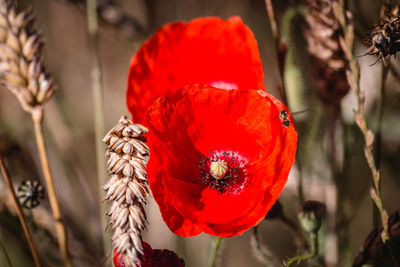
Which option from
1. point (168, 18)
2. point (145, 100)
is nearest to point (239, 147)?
point (145, 100)

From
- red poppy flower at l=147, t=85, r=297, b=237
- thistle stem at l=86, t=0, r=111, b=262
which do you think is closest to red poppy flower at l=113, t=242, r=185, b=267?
red poppy flower at l=147, t=85, r=297, b=237

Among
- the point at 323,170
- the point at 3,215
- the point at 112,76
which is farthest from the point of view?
the point at 112,76

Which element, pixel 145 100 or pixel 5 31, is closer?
pixel 5 31

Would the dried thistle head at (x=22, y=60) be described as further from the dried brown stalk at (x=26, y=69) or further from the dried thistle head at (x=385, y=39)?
the dried thistle head at (x=385, y=39)

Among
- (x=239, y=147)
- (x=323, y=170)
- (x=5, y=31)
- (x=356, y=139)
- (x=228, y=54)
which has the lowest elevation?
(x=323, y=170)

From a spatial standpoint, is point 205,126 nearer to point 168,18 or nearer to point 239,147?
point 239,147

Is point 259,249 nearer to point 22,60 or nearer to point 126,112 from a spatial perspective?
point 22,60

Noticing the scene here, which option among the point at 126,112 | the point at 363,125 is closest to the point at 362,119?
the point at 363,125

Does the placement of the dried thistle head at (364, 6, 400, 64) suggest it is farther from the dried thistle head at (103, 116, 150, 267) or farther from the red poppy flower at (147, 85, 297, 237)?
the dried thistle head at (103, 116, 150, 267)
